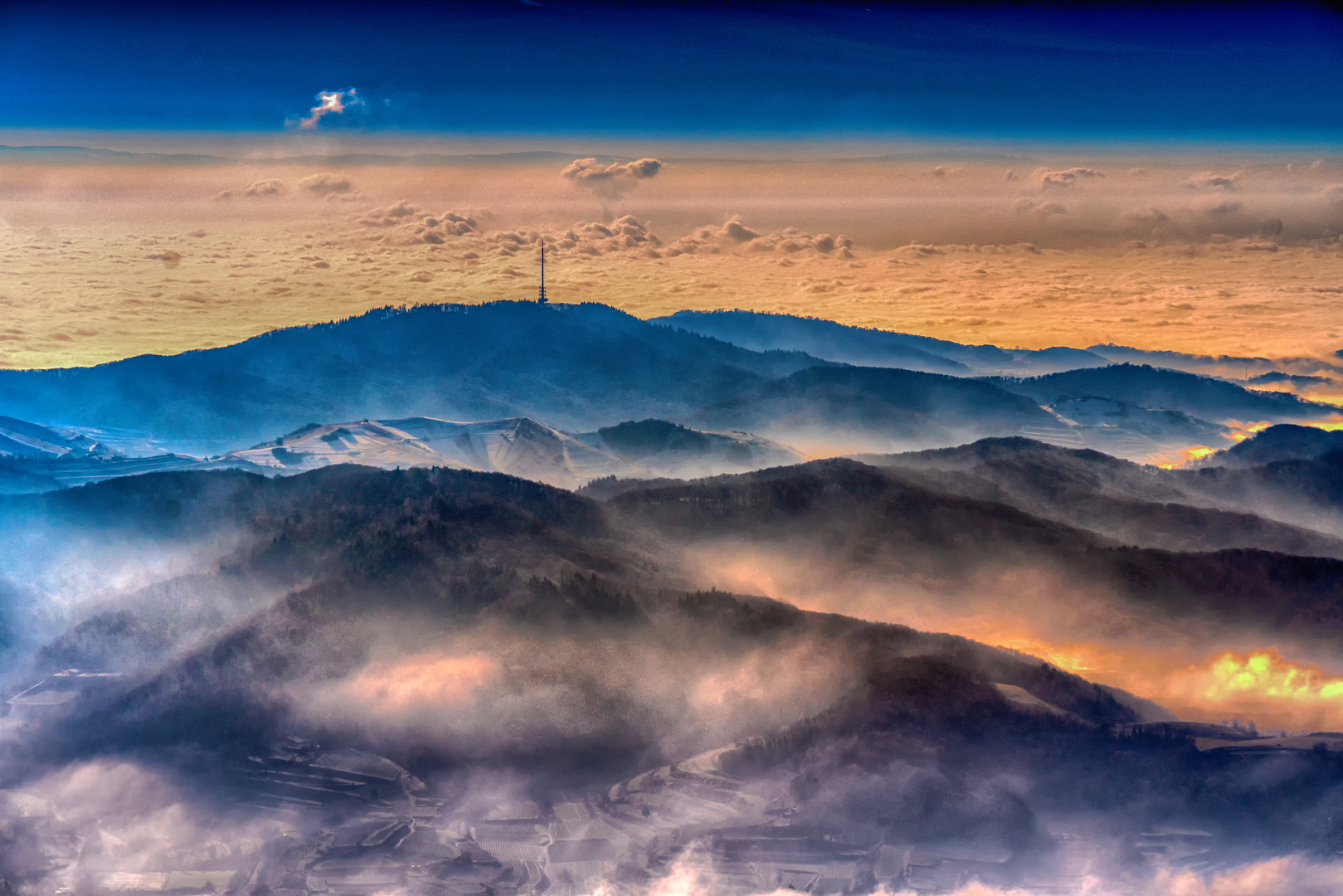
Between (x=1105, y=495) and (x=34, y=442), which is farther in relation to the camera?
(x=1105, y=495)

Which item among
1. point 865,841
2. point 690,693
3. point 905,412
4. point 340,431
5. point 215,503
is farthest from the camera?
point 905,412

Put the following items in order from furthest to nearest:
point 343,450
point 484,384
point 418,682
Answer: point 484,384 < point 343,450 < point 418,682

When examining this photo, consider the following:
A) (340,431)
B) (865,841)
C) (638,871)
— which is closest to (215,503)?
(340,431)

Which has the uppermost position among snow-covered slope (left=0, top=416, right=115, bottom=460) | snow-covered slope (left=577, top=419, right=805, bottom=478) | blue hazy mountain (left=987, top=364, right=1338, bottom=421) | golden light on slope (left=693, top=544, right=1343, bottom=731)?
snow-covered slope (left=0, top=416, right=115, bottom=460)

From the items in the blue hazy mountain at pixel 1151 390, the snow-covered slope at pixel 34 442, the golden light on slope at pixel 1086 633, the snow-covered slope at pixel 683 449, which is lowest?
the golden light on slope at pixel 1086 633

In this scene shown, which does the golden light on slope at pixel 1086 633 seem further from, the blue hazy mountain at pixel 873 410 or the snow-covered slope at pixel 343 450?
the blue hazy mountain at pixel 873 410

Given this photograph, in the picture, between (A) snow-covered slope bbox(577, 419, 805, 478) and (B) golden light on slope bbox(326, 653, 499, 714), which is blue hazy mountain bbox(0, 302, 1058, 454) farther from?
(B) golden light on slope bbox(326, 653, 499, 714)

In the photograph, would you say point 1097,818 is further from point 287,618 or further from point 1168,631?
point 287,618

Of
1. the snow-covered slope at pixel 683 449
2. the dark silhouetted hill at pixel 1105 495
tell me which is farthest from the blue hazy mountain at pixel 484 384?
the dark silhouetted hill at pixel 1105 495

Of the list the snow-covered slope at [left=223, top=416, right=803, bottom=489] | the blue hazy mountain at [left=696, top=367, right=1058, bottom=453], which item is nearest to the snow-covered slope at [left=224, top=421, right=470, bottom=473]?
the snow-covered slope at [left=223, top=416, right=803, bottom=489]

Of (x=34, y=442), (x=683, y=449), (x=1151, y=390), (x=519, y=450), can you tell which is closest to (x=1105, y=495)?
(x=683, y=449)

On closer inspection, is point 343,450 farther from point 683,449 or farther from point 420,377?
point 683,449
